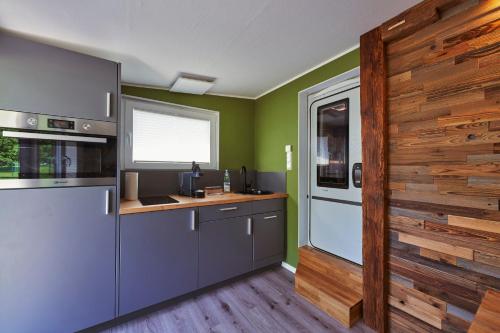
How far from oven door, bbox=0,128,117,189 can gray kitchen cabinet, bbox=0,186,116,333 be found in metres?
0.07

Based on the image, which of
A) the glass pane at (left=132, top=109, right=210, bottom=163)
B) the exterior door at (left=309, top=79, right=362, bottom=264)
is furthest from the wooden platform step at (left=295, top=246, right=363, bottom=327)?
the glass pane at (left=132, top=109, right=210, bottom=163)

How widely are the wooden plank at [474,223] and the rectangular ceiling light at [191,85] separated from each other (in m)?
2.43

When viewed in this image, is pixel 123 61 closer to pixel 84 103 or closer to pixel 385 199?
pixel 84 103

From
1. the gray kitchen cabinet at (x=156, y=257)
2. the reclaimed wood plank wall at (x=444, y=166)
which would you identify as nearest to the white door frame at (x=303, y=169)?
the reclaimed wood plank wall at (x=444, y=166)

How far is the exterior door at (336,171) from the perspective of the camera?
83.8 inches

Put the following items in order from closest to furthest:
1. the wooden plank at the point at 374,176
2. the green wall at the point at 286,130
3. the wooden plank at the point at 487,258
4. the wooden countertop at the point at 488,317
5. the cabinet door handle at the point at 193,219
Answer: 1. the wooden countertop at the point at 488,317
2. the wooden plank at the point at 487,258
3. the wooden plank at the point at 374,176
4. the cabinet door handle at the point at 193,219
5. the green wall at the point at 286,130

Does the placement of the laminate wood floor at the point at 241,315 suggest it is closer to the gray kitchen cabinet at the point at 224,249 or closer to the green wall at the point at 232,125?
the gray kitchen cabinet at the point at 224,249

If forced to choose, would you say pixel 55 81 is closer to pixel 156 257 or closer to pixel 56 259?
A: pixel 56 259

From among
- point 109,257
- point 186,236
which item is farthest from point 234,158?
point 109,257

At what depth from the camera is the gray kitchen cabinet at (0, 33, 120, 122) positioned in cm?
144

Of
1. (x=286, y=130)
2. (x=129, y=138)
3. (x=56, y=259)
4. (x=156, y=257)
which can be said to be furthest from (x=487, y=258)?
(x=129, y=138)

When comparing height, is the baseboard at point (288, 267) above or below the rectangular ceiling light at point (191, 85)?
below

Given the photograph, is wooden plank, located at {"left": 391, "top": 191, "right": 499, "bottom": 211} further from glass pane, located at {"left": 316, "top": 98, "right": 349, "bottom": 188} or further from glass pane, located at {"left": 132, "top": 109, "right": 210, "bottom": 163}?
glass pane, located at {"left": 132, "top": 109, "right": 210, "bottom": 163}

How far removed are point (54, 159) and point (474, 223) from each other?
2.68 metres
